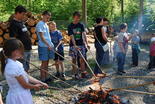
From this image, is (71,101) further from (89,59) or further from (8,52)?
(89,59)

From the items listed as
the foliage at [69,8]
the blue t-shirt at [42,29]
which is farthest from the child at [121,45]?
the foliage at [69,8]

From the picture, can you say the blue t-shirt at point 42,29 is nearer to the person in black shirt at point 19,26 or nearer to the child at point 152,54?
the person in black shirt at point 19,26

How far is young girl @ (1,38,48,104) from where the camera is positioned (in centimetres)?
405

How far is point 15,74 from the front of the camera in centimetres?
404

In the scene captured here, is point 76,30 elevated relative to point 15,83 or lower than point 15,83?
elevated

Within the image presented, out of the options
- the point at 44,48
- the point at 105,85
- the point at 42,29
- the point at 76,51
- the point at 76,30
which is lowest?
the point at 105,85

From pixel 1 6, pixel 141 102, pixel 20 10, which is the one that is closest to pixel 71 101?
pixel 141 102

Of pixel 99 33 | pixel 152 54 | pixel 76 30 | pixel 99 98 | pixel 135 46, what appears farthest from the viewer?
pixel 135 46

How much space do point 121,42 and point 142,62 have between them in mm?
2896

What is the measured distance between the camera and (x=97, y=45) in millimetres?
8828

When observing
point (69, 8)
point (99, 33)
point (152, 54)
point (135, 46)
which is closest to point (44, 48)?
point (99, 33)

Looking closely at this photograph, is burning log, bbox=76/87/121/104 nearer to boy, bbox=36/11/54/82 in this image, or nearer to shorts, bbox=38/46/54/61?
boy, bbox=36/11/54/82

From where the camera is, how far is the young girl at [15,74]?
13.3 feet

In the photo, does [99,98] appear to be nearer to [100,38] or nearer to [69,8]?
[100,38]
